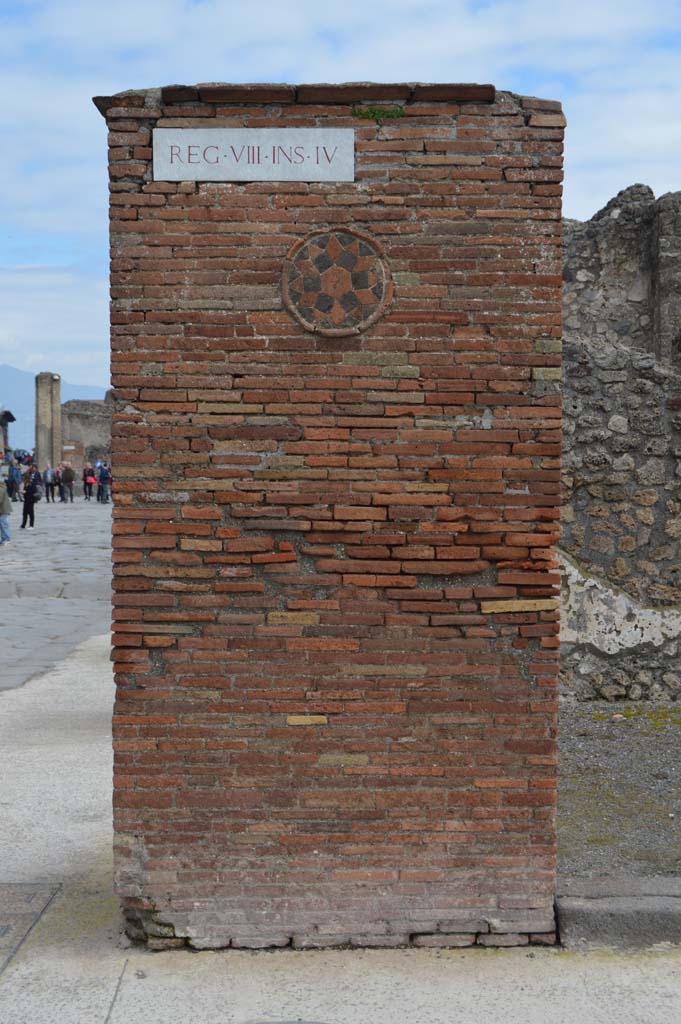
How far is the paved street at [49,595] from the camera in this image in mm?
10438

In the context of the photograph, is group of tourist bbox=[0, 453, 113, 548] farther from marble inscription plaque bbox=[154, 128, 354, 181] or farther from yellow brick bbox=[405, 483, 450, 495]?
yellow brick bbox=[405, 483, 450, 495]

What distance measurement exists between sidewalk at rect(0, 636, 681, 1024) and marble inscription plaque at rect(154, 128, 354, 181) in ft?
9.48

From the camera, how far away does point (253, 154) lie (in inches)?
156

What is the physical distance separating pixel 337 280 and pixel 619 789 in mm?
3265

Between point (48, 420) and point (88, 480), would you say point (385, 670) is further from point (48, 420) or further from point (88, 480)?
point (48, 420)

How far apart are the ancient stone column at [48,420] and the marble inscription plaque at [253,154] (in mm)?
40338

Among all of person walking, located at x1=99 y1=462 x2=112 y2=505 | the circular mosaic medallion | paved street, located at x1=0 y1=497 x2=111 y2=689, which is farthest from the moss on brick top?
person walking, located at x1=99 y1=462 x2=112 y2=505

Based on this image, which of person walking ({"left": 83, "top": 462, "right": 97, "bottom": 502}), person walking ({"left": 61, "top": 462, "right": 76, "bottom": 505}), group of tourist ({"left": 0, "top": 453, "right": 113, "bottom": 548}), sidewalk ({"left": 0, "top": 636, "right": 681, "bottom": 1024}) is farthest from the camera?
person walking ({"left": 83, "top": 462, "right": 97, "bottom": 502})

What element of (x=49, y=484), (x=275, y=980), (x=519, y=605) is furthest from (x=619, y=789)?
(x=49, y=484)

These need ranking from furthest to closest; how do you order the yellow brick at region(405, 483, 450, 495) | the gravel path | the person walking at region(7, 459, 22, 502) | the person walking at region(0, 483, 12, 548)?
the person walking at region(7, 459, 22, 502) < the person walking at region(0, 483, 12, 548) < the gravel path < the yellow brick at region(405, 483, 450, 495)

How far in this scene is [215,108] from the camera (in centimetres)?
397

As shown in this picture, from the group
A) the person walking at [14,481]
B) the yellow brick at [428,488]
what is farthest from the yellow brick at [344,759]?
the person walking at [14,481]

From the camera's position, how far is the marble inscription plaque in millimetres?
3949

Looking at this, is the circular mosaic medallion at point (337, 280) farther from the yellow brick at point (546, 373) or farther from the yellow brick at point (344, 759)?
the yellow brick at point (344, 759)
